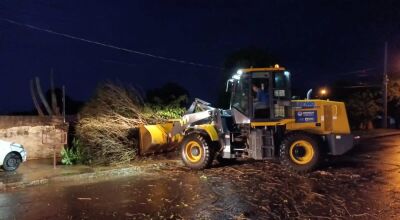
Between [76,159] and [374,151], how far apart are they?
488 inches

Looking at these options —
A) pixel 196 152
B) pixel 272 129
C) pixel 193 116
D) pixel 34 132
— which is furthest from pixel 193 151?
pixel 34 132

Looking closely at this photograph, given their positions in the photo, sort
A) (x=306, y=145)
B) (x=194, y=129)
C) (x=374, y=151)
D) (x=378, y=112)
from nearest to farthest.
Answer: (x=306, y=145) → (x=194, y=129) → (x=374, y=151) → (x=378, y=112)

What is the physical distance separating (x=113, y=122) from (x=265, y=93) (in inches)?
224

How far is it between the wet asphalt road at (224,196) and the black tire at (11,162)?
2.73m

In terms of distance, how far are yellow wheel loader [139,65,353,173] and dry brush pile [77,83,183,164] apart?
2.58 m


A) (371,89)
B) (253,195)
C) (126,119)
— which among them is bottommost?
(253,195)

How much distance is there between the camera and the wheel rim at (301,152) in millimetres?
12414

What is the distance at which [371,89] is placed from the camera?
129ft

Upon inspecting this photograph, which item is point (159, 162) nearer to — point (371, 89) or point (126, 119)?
point (126, 119)

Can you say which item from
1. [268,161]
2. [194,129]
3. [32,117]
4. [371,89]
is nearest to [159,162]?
[194,129]

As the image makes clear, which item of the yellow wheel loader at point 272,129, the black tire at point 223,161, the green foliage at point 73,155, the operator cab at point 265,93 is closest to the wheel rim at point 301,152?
the yellow wheel loader at point 272,129

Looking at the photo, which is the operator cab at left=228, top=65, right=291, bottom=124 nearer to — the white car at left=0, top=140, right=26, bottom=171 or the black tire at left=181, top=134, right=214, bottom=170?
the black tire at left=181, top=134, right=214, bottom=170

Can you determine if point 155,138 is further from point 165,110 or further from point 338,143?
point 338,143

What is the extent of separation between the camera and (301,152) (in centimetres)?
1250
